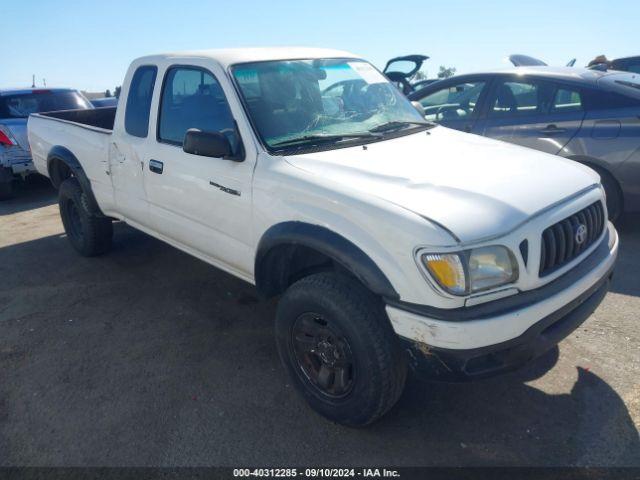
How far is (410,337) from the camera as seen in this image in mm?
2279

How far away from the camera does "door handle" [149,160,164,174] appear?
372 cm

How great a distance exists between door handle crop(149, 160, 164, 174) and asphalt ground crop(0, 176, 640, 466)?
115cm

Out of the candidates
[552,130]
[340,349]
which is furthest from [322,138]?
[552,130]

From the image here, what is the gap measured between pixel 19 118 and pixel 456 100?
6.52 meters

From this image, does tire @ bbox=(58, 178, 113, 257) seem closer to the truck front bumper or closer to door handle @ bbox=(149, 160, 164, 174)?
door handle @ bbox=(149, 160, 164, 174)

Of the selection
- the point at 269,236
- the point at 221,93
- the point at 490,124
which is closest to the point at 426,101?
the point at 490,124

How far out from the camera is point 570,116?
5.09 m

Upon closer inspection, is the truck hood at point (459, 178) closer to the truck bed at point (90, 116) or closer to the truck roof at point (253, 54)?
the truck roof at point (253, 54)

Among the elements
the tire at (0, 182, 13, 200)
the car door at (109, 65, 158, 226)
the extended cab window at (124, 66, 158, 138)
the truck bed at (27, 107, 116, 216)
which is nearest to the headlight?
the car door at (109, 65, 158, 226)

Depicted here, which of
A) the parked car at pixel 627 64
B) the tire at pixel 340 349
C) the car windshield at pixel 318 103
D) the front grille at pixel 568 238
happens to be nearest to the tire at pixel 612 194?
the car windshield at pixel 318 103

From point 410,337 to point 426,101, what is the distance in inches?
182

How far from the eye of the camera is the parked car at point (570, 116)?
4.85 m

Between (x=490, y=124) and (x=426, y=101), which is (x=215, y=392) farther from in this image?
(x=426, y=101)

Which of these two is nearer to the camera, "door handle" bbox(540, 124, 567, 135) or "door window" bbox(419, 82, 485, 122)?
"door handle" bbox(540, 124, 567, 135)
